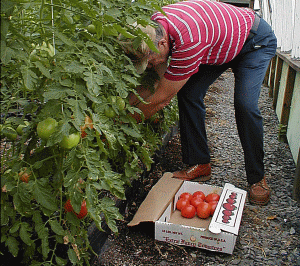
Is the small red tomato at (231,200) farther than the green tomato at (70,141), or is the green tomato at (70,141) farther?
the small red tomato at (231,200)

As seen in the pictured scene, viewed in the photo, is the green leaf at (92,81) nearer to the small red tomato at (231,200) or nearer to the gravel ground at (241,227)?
the gravel ground at (241,227)

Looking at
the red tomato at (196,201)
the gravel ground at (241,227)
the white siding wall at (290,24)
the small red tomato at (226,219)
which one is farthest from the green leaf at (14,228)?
the white siding wall at (290,24)

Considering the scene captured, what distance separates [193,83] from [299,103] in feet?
3.83

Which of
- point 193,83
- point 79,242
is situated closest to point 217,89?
point 193,83

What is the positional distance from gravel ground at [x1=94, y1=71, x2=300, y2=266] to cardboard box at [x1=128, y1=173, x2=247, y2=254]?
8cm

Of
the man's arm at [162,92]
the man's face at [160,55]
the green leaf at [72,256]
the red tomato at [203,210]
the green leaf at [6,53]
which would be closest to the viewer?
A: the green leaf at [6,53]

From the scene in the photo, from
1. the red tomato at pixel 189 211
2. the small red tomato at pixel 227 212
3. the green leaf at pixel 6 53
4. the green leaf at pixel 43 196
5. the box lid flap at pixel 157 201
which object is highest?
the green leaf at pixel 6 53

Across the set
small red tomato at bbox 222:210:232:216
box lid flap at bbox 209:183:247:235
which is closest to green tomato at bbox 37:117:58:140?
box lid flap at bbox 209:183:247:235

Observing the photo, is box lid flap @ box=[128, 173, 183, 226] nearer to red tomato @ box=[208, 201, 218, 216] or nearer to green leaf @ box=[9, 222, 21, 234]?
red tomato @ box=[208, 201, 218, 216]

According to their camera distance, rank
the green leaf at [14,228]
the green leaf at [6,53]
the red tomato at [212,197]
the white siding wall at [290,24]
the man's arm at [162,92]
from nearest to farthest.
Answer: the green leaf at [6,53], the green leaf at [14,228], the man's arm at [162,92], the red tomato at [212,197], the white siding wall at [290,24]

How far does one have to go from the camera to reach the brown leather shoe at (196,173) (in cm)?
262

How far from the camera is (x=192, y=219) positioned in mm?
2188

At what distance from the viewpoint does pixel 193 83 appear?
243 centimetres

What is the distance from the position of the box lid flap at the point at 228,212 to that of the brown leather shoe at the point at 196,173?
0.39 m
